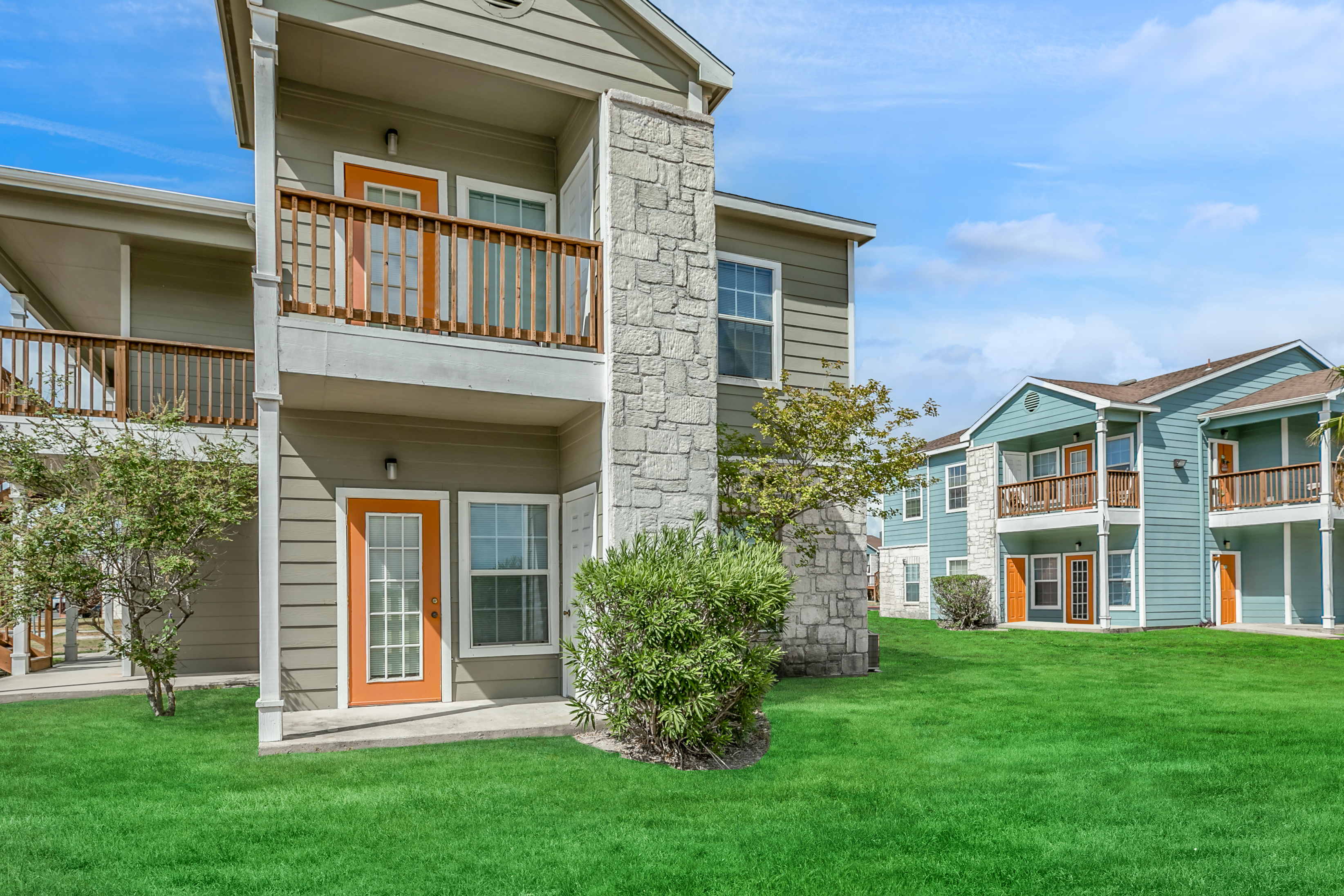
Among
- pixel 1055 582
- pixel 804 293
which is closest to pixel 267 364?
pixel 804 293

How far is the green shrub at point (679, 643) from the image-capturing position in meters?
5.71

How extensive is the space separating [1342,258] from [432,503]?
25794 mm

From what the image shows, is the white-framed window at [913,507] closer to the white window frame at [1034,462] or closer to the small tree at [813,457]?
the white window frame at [1034,462]

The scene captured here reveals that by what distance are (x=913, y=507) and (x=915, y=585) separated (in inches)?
96.3

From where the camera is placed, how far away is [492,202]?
8500 mm

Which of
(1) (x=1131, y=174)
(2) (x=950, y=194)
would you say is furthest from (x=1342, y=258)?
(2) (x=950, y=194)

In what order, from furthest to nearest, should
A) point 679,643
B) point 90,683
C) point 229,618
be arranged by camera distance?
point 229,618, point 90,683, point 679,643

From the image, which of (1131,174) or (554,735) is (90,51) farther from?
(1131,174)

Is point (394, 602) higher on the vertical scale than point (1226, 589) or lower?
higher

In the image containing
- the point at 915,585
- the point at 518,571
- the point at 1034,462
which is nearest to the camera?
the point at 518,571

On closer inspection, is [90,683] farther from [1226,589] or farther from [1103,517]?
[1226,589]

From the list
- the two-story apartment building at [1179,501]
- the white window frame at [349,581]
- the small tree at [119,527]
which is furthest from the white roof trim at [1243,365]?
the small tree at [119,527]

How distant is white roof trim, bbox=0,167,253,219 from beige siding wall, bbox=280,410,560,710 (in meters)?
3.91

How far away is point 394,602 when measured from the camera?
786 cm
